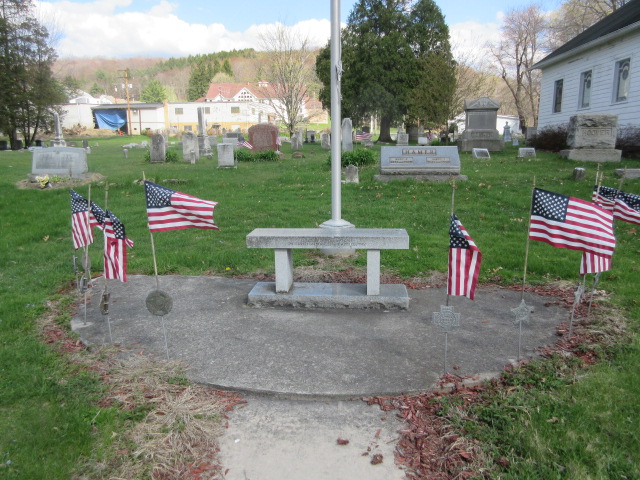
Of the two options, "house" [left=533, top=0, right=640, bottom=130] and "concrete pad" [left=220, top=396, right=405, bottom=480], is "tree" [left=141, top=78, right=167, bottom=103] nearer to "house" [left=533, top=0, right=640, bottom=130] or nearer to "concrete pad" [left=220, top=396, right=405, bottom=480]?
"house" [left=533, top=0, right=640, bottom=130]

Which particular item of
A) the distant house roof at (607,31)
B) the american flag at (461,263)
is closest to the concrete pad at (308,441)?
the american flag at (461,263)

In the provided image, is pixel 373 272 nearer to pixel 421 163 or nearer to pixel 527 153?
pixel 421 163

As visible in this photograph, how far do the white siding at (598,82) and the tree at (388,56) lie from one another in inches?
315

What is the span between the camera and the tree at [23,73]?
30.3 m

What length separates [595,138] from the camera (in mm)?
16266

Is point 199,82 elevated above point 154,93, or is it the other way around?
point 199,82

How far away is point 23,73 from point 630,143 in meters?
33.6

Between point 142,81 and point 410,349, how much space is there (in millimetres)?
132477

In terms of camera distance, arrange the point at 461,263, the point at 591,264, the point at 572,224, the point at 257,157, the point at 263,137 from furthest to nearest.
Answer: the point at 263,137 < the point at 257,157 < the point at 591,264 < the point at 461,263 < the point at 572,224

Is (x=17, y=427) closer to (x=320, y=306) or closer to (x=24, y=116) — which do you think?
(x=320, y=306)

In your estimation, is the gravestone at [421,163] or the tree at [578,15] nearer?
the gravestone at [421,163]

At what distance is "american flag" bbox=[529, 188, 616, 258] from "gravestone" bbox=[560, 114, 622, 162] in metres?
14.1

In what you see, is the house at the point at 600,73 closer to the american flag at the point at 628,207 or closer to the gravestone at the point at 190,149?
the american flag at the point at 628,207

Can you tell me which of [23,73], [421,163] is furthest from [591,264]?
[23,73]
